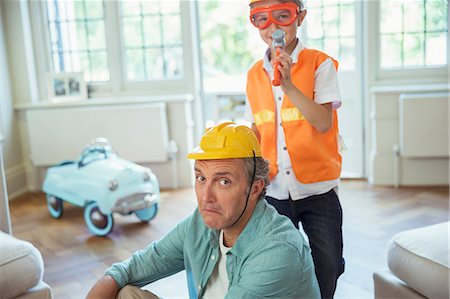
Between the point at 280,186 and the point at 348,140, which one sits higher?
the point at 280,186

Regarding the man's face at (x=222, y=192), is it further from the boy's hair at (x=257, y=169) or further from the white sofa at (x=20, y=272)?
the white sofa at (x=20, y=272)

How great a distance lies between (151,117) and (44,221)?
1188mm

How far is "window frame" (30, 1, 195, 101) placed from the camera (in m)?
4.71

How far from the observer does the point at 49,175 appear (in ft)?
13.3

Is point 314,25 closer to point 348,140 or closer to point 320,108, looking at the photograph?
point 348,140

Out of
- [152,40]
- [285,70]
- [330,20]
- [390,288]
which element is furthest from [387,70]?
[285,70]

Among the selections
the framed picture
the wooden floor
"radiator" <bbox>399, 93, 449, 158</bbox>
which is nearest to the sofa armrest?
the wooden floor

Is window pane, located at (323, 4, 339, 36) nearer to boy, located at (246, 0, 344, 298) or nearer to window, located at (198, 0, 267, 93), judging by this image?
window, located at (198, 0, 267, 93)

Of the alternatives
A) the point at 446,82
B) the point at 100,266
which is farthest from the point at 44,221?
the point at 446,82

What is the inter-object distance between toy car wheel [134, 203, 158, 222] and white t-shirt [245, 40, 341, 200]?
2.01 m

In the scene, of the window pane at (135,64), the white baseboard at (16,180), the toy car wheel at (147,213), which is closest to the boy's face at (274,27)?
the toy car wheel at (147,213)

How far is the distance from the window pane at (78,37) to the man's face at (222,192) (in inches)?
143

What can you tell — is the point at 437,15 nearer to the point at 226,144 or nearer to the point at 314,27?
the point at 314,27

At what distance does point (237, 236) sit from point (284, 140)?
1.49 ft
